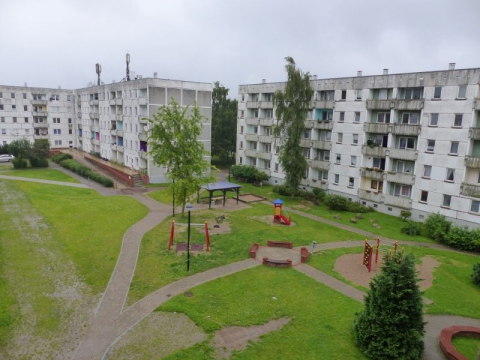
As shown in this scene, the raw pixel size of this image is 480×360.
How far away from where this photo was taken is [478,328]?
56.1ft

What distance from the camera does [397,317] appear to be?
14.6 meters

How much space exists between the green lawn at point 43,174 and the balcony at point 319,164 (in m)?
33.6

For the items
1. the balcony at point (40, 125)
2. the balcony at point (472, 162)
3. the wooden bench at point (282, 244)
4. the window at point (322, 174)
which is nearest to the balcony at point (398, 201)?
the balcony at point (472, 162)

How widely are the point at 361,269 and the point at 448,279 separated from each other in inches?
217

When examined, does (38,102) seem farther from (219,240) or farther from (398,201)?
(398,201)

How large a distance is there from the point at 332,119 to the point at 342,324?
3131 centimetres

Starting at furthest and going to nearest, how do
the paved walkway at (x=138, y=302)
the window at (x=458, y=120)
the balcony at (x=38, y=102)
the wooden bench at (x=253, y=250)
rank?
1. the balcony at (x=38, y=102)
2. the window at (x=458, y=120)
3. the wooden bench at (x=253, y=250)
4. the paved walkway at (x=138, y=302)

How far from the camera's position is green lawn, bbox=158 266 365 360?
1504cm

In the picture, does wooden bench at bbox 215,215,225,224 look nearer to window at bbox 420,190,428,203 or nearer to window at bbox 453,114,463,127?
window at bbox 420,190,428,203

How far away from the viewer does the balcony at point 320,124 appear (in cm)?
4438

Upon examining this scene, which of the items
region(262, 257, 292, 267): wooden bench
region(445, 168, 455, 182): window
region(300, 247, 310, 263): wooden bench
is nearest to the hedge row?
region(262, 257, 292, 267): wooden bench

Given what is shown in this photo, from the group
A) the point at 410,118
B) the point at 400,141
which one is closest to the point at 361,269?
the point at 400,141

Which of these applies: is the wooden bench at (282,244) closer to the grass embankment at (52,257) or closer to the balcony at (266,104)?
the grass embankment at (52,257)

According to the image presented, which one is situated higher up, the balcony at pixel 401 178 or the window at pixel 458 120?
the window at pixel 458 120
